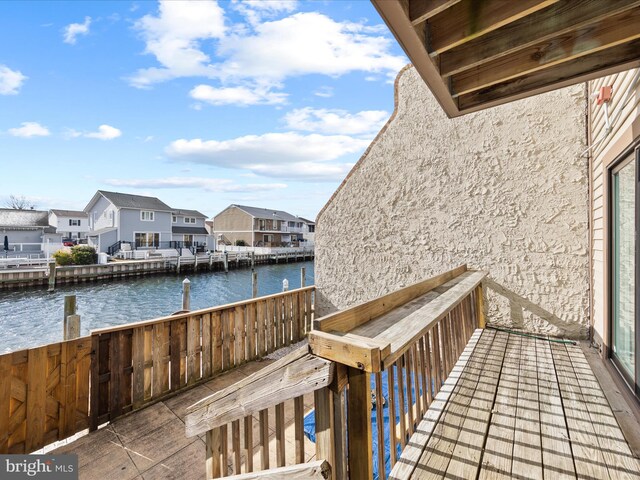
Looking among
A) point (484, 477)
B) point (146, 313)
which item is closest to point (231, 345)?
point (484, 477)

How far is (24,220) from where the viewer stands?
28.4 metres

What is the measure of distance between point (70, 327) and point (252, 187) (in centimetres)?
6267

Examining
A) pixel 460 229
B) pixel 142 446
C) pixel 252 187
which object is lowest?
pixel 142 446

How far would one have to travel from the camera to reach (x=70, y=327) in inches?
137

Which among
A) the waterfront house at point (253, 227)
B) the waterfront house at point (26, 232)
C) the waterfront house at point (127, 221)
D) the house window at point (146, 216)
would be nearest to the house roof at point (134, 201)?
the waterfront house at point (127, 221)

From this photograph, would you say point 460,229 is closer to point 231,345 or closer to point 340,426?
point 231,345

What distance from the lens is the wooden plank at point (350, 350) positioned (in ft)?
3.05

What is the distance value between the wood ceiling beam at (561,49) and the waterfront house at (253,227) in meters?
35.2

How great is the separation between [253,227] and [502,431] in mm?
35575

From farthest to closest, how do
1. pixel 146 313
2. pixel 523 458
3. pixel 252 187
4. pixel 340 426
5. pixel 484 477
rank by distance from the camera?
pixel 252 187 → pixel 146 313 → pixel 523 458 → pixel 484 477 → pixel 340 426

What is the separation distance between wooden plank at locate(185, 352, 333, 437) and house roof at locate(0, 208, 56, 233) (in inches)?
1432

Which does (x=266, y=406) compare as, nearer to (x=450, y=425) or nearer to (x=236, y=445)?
(x=236, y=445)

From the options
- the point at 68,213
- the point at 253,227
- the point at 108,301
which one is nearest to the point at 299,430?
the point at 108,301

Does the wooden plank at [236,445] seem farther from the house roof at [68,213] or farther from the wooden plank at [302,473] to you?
the house roof at [68,213]
